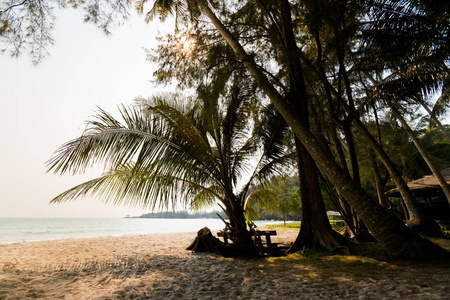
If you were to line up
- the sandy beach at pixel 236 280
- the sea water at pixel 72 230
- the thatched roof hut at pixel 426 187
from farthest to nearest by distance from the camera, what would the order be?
the sea water at pixel 72 230 → the thatched roof hut at pixel 426 187 → the sandy beach at pixel 236 280

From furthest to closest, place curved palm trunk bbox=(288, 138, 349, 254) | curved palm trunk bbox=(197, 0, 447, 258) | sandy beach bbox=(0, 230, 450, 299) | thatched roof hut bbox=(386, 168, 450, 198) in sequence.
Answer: thatched roof hut bbox=(386, 168, 450, 198), curved palm trunk bbox=(288, 138, 349, 254), curved palm trunk bbox=(197, 0, 447, 258), sandy beach bbox=(0, 230, 450, 299)

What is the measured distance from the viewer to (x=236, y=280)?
3158mm

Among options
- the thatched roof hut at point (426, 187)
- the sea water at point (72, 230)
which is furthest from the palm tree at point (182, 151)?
the sea water at point (72, 230)

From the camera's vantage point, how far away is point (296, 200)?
22859mm

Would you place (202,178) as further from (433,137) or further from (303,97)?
(433,137)

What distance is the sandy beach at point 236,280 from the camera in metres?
2.41

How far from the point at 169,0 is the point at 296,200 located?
21.2 m

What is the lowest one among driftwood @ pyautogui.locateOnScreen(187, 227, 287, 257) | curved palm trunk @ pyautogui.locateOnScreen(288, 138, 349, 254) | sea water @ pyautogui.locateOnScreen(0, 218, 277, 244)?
sea water @ pyautogui.locateOnScreen(0, 218, 277, 244)

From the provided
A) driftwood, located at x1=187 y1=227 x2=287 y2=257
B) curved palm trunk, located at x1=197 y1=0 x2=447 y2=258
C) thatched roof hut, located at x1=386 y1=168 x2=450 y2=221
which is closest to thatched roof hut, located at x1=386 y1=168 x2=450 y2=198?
thatched roof hut, located at x1=386 y1=168 x2=450 y2=221

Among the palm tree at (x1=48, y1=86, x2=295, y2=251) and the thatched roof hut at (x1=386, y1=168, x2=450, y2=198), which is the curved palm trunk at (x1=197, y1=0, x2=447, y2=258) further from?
the thatched roof hut at (x1=386, y1=168, x2=450, y2=198)

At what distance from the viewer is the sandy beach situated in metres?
2.41

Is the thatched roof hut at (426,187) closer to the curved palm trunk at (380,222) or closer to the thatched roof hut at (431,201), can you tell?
the thatched roof hut at (431,201)

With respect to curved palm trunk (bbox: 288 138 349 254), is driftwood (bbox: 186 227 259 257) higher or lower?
lower

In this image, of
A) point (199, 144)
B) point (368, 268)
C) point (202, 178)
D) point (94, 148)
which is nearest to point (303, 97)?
point (199, 144)
